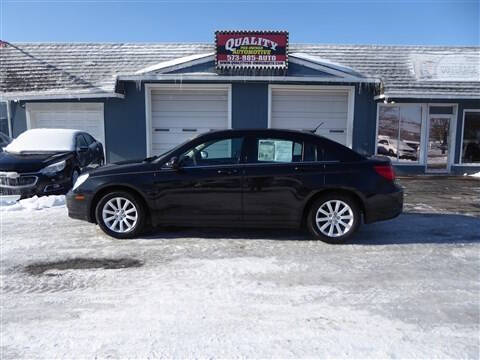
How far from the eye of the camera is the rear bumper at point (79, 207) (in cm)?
582

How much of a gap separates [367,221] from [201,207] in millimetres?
2359

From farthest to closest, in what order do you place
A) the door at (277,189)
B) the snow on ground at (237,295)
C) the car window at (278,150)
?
the car window at (278,150)
the door at (277,189)
the snow on ground at (237,295)

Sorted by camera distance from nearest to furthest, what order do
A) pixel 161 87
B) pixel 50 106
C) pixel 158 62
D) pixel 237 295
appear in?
1. pixel 237 295
2. pixel 161 87
3. pixel 50 106
4. pixel 158 62

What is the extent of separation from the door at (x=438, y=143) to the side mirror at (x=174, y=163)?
1175 centimetres

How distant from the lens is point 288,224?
5.70m

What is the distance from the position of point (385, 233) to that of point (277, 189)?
198 centimetres

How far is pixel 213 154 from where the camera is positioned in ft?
19.0

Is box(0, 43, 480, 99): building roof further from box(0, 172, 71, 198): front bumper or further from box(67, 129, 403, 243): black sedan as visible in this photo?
box(67, 129, 403, 243): black sedan

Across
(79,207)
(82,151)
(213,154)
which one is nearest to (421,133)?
(213,154)

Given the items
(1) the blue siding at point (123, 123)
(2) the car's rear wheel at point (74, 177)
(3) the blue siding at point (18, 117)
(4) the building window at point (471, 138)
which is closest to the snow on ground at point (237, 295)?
(2) the car's rear wheel at point (74, 177)

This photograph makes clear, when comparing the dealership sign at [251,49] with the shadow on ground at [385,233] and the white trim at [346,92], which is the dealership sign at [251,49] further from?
the shadow on ground at [385,233]

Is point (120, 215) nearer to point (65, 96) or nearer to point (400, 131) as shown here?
point (65, 96)

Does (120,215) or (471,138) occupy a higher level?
(471,138)

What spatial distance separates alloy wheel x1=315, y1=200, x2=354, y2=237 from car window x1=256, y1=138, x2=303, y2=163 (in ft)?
2.64
